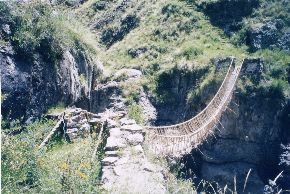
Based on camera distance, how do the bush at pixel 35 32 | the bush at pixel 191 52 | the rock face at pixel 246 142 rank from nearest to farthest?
1. the bush at pixel 35 32
2. the rock face at pixel 246 142
3. the bush at pixel 191 52

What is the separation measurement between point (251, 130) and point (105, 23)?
1143 centimetres

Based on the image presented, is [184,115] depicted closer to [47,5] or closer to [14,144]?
[47,5]

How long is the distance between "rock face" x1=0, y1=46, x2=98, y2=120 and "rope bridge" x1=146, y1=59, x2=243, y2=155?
8.65 ft

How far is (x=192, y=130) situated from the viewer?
11383 millimetres

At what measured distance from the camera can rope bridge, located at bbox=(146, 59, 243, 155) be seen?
10.0m

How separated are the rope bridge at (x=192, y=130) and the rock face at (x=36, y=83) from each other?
2.64m

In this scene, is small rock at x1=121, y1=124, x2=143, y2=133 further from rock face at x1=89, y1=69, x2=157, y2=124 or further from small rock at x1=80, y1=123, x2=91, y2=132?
rock face at x1=89, y1=69, x2=157, y2=124

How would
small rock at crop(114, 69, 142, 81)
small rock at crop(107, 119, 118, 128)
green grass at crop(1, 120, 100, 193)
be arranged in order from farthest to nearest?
small rock at crop(114, 69, 142, 81) < small rock at crop(107, 119, 118, 128) < green grass at crop(1, 120, 100, 193)

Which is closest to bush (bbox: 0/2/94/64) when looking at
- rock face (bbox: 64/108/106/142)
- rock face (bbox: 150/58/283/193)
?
rock face (bbox: 64/108/106/142)

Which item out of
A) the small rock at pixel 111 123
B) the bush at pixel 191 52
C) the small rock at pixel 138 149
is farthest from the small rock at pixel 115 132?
the bush at pixel 191 52

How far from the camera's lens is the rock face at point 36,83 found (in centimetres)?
861

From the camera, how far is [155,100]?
616 inches

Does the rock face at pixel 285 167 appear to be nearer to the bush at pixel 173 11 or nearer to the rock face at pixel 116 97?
the rock face at pixel 116 97

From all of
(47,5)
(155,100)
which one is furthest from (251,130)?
(47,5)
